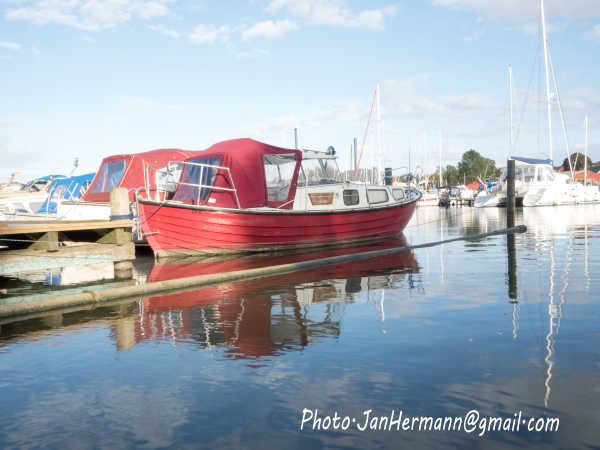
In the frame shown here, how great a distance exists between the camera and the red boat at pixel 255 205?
555 inches

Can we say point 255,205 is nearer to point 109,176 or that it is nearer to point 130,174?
point 130,174

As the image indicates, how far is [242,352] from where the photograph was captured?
4.99 meters

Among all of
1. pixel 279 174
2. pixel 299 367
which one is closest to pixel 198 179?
pixel 279 174

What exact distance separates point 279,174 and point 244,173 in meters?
1.57

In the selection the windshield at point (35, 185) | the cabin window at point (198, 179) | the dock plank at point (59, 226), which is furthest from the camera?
the windshield at point (35, 185)

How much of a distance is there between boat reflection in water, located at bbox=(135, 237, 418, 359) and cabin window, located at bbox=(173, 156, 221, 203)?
11.9 ft

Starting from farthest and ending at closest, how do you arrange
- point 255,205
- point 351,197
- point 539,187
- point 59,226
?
point 539,187, point 351,197, point 255,205, point 59,226

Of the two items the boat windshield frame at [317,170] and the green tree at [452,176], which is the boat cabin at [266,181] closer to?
the boat windshield frame at [317,170]

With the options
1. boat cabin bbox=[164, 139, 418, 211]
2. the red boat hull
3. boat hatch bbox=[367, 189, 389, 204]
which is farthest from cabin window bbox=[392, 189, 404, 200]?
the red boat hull

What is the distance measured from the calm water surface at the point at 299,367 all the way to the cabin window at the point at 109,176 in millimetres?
11908

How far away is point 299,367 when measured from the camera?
449 centimetres

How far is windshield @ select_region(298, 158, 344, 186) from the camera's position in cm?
1700

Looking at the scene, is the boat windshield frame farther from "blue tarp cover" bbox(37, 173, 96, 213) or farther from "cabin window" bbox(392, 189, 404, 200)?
"blue tarp cover" bbox(37, 173, 96, 213)

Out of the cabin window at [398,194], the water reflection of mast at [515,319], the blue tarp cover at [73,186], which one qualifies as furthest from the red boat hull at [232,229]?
the water reflection of mast at [515,319]
